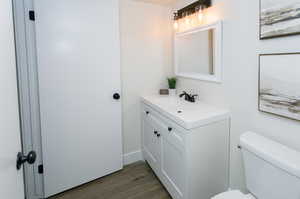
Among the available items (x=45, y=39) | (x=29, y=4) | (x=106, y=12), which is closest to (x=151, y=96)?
(x=106, y=12)

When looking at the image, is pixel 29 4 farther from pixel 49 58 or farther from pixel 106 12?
pixel 106 12

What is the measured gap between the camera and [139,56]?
251cm

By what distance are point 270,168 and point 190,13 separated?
174cm

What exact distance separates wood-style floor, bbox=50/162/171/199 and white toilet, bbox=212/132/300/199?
926mm

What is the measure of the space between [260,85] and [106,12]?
66.5 inches

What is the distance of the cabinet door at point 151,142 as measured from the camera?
211 cm

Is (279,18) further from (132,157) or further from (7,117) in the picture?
(132,157)

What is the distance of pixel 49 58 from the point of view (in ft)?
5.99

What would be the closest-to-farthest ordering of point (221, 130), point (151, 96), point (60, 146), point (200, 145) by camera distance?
point (200, 145) < point (221, 130) < point (60, 146) < point (151, 96)

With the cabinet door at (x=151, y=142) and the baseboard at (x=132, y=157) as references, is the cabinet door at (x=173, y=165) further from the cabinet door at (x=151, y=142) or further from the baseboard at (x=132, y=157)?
the baseboard at (x=132, y=157)

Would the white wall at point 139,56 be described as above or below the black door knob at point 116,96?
above

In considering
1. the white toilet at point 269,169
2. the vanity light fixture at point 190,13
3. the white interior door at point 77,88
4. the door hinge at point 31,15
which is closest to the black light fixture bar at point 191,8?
the vanity light fixture at point 190,13

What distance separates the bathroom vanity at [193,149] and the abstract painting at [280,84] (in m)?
0.40

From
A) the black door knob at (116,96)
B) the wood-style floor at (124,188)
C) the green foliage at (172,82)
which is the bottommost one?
the wood-style floor at (124,188)
